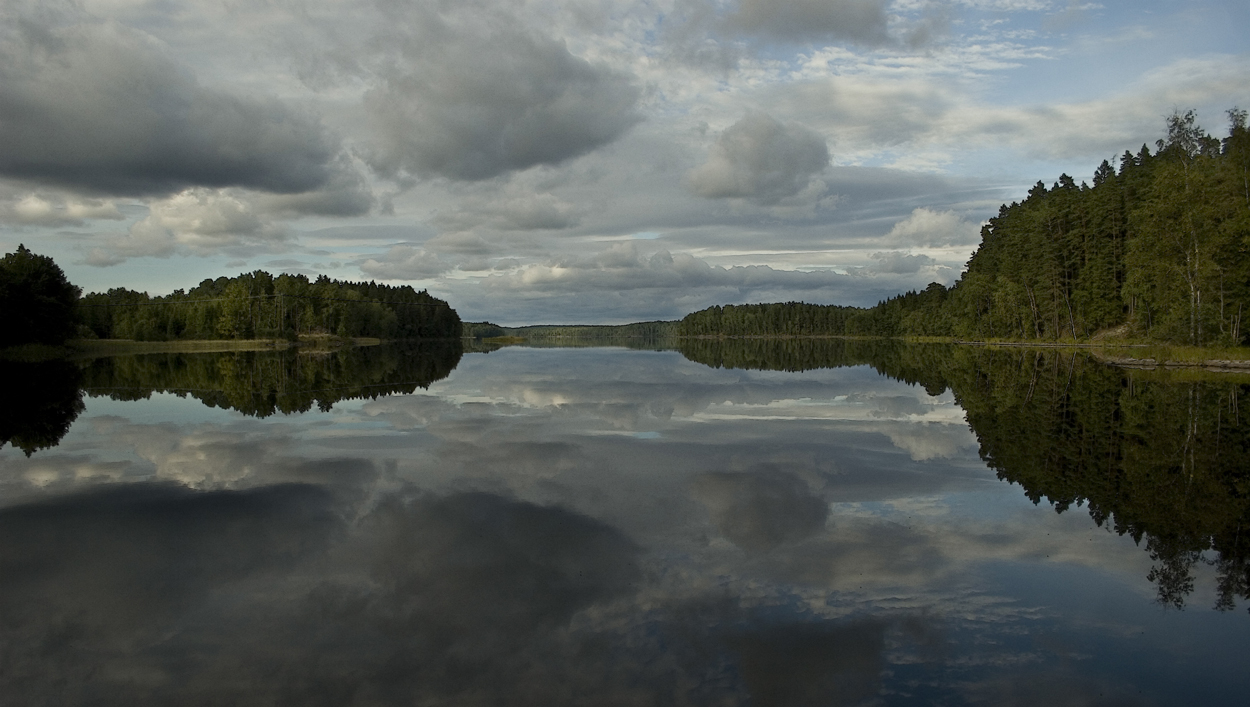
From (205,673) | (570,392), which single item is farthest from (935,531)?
(570,392)

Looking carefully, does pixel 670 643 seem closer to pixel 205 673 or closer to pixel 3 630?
pixel 205 673

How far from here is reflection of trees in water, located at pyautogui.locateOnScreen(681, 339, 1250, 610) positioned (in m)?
11.0

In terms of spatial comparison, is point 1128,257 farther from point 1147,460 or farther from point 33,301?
point 33,301

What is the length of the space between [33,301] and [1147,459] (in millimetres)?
93006

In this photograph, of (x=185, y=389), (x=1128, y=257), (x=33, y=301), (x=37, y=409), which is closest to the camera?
(x=37, y=409)

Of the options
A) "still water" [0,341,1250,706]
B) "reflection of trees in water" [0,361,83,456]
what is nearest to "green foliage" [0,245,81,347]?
"reflection of trees in water" [0,361,83,456]

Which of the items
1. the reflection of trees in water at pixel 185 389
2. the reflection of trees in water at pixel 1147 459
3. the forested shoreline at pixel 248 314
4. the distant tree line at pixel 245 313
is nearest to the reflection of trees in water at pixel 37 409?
the reflection of trees in water at pixel 185 389

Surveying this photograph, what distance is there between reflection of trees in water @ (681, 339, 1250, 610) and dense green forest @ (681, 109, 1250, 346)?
1543 cm

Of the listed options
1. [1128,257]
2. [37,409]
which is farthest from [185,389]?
[1128,257]

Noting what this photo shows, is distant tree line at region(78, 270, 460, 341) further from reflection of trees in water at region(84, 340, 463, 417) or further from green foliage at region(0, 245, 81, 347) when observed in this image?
reflection of trees in water at region(84, 340, 463, 417)

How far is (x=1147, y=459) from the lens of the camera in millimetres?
17234

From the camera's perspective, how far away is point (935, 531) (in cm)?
1187

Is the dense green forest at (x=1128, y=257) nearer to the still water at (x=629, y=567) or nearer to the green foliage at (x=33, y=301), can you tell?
the still water at (x=629, y=567)

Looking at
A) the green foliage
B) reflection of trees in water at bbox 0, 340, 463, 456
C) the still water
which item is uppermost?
the green foliage
